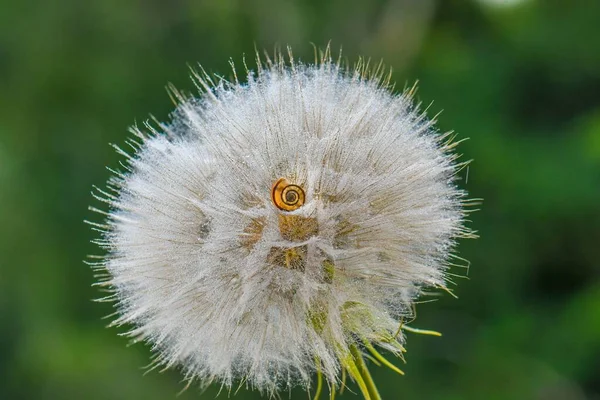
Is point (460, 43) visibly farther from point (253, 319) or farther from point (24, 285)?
point (253, 319)

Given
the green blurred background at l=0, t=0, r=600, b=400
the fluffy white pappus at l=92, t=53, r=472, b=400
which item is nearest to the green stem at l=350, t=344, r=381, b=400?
the fluffy white pappus at l=92, t=53, r=472, b=400

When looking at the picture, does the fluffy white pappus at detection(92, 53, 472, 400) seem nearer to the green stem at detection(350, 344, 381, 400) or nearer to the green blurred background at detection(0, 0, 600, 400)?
the green stem at detection(350, 344, 381, 400)

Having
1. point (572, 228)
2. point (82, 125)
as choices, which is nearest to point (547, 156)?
point (572, 228)

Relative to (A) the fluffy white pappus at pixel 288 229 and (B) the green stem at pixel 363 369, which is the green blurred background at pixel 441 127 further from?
(B) the green stem at pixel 363 369

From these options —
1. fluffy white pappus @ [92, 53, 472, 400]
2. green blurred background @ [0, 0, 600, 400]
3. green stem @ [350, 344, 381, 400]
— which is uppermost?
green blurred background @ [0, 0, 600, 400]

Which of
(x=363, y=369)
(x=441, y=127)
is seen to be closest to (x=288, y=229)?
(x=363, y=369)

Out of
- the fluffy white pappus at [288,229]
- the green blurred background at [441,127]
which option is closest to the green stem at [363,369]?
the fluffy white pappus at [288,229]
